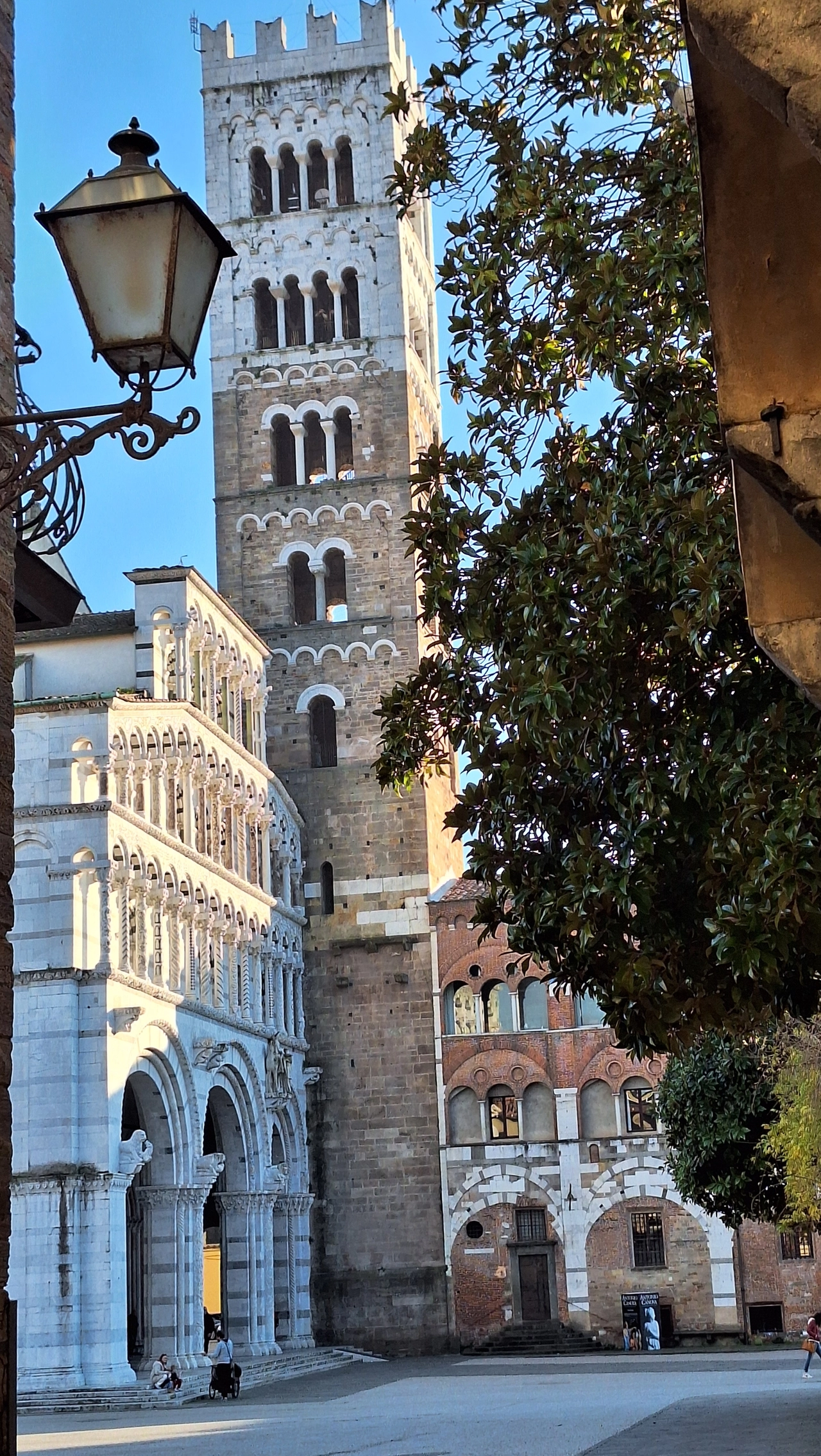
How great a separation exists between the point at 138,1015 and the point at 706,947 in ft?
77.9

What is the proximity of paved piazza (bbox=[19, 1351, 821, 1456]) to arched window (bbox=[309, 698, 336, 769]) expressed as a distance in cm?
1562

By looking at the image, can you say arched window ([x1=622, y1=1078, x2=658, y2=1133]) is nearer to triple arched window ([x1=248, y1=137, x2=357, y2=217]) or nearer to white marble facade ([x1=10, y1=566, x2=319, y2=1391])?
white marble facade ([x1=10, y1=566, x2=319, y2=1391])

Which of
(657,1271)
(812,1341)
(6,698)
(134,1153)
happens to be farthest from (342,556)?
(6,698)

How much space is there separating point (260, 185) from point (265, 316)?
3847mm

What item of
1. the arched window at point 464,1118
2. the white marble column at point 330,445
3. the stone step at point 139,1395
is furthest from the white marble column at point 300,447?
the stone step at point 139,1395

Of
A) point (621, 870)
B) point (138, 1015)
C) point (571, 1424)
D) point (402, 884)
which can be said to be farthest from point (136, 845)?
point (621, 870)

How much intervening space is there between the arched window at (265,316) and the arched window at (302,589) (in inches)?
234

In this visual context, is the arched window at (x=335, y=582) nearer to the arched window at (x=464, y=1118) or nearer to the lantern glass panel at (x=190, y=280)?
the arched window at (x=464, y=1118)

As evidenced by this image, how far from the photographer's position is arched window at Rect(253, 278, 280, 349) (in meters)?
48.2

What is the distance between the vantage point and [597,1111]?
4291 cm

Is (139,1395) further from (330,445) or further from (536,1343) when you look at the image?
(330,445)

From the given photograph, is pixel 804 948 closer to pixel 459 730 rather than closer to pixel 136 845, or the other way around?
pixel 459 730

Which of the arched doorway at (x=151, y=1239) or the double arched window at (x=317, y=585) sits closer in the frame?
the arched doorway at (x=151, y=1239)

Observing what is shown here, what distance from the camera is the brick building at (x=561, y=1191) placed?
41.5 meters
